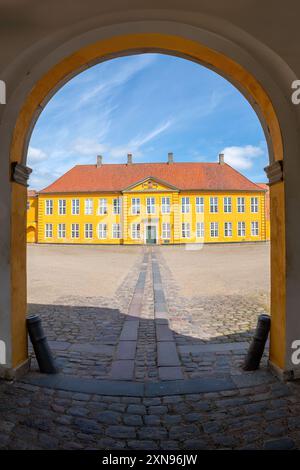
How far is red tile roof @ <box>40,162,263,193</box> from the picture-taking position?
46.6 metres

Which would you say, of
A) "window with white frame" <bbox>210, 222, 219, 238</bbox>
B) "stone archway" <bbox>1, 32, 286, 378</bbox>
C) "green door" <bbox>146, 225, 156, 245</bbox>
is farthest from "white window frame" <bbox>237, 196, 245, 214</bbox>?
"stone archway" <bbox>1, 32, 286, 378</bbox>

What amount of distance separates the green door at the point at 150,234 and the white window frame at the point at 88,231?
8.86 metres

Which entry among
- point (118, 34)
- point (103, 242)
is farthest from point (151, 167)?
point (118, 34)

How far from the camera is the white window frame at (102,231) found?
4631cm

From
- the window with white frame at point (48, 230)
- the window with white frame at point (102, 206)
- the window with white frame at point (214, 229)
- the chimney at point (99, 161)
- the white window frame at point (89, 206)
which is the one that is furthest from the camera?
the chimney at point (99, 161)

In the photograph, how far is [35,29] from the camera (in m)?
3.20

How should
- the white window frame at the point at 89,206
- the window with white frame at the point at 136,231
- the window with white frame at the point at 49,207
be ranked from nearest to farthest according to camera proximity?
the window with white frame at the point at 136,231, the white window frame at the point at 89,206, the window with white frame at the point at 49,207

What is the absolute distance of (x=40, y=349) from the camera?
3824 millimetres

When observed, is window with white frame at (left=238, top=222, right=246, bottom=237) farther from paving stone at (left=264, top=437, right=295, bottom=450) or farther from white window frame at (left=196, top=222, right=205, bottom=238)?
paving stone at (left=264, top=437, right=295, bottom=450)

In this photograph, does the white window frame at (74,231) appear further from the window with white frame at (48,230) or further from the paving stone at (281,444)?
the paving stone at (281,444)

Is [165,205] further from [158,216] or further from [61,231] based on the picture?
[61,231]

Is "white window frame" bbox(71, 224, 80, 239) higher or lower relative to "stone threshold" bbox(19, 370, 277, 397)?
higher

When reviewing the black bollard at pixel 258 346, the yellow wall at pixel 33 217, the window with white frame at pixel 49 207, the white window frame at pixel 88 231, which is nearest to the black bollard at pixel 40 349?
the black bollard at pixel 258 346

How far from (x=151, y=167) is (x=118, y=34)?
47.9m
